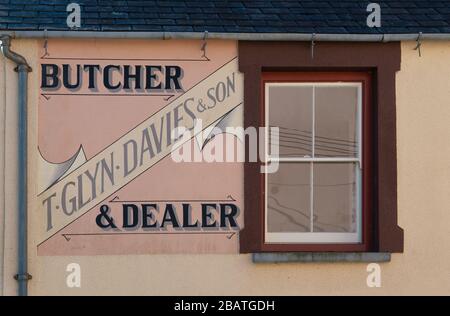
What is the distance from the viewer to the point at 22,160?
868 centimetres

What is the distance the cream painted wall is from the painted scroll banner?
0.22m

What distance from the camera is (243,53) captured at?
8930 mm

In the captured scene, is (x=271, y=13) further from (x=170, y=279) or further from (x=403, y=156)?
(x=170, y=279)

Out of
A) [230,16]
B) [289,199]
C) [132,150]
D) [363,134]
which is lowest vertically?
[289,199]

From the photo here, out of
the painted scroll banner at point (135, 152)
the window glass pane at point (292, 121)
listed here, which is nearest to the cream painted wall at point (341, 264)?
the painted scroll banner at point (135, 152)

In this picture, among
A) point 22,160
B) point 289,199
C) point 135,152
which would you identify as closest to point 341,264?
point 289,199

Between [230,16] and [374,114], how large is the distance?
1627 mm

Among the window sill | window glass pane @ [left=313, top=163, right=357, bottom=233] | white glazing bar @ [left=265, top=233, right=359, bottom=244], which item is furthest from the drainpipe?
window glass pane @ [left=313, top=163, right=357, bottom=233]

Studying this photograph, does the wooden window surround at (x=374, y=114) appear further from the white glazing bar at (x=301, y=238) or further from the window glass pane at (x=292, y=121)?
the window glass pane at (x=292, y=121)

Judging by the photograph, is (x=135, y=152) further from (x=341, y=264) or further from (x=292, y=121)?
(x=341, y=264)

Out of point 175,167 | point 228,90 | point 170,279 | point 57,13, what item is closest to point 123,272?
point 170,279

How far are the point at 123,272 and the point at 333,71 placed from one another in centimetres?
269

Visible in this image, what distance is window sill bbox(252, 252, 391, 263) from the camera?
8781 mm
